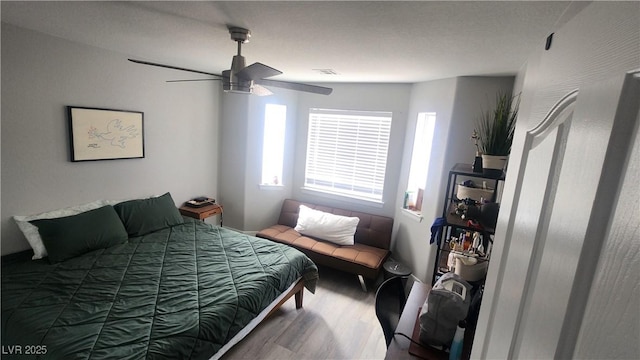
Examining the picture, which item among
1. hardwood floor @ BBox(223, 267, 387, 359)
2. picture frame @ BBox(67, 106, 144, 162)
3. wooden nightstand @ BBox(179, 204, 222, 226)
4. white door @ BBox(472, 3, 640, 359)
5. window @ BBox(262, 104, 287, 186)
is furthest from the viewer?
window @ BBox(262, 104, 287, 186)

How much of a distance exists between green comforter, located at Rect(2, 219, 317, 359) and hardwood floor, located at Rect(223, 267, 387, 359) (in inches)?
15.9

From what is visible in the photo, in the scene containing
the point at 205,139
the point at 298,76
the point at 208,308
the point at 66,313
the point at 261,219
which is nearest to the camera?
the point at 66,313

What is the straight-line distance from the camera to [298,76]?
3.43m

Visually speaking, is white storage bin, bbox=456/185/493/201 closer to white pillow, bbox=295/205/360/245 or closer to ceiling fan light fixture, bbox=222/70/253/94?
ceiling fan light fixture, bbox=222/70/253/94

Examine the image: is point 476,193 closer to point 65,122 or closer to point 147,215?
point 147,215

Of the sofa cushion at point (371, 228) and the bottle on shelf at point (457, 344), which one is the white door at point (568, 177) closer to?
the bottle on shelf at point (457, 344)

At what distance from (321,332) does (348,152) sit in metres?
2.35

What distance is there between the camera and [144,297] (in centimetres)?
195

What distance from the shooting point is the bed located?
158 cm

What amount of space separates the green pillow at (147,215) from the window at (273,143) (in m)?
1.43

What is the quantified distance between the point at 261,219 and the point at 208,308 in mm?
2486

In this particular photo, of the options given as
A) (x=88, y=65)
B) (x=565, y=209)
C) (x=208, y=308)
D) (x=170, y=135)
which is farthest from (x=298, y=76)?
(x=565, y=209)

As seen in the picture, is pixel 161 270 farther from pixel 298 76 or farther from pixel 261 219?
pixel 298 76

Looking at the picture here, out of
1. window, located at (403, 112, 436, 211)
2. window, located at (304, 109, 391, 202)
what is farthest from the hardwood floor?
window, located at (304, 109, 391, 202)
